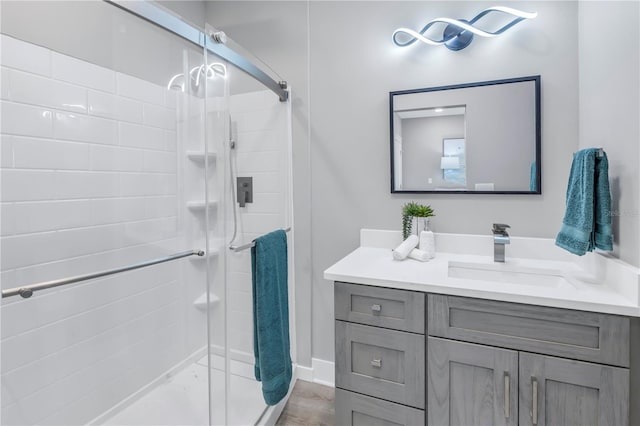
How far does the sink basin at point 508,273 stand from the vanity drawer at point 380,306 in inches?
14.4

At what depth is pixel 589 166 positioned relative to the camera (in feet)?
3.83

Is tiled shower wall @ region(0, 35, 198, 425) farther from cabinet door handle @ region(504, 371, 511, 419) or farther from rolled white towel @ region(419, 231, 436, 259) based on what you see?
cabinet door handle @ region(504, 371, 511, 419)

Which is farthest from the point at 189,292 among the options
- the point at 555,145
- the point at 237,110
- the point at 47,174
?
the point at 555,145

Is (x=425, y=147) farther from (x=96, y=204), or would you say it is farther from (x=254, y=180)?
(x=96, y=204)

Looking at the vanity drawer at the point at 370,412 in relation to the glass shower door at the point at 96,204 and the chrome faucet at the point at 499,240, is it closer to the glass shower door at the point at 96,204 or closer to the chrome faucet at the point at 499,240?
the glass shower door at the point at 96,204

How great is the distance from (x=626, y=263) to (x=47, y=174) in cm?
214

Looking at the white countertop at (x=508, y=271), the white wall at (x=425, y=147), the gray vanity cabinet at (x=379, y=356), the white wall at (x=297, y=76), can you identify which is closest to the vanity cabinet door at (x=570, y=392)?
the white countertop at (x=508, y=271)

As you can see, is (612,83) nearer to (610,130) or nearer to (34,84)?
(610,130)

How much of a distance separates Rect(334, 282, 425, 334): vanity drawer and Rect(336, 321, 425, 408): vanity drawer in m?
0.03

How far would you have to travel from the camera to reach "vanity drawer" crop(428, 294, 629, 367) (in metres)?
0.97

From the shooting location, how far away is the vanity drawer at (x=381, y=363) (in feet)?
3.97

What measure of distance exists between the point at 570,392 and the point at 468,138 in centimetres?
114

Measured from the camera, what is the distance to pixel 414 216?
1.67m

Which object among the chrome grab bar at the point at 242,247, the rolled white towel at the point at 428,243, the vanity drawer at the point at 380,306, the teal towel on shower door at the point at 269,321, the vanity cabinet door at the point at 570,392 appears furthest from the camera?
the rolled white towel at the point at 428,243
